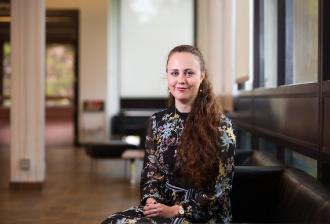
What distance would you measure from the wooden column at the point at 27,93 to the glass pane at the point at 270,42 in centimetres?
296

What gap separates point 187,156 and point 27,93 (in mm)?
4589

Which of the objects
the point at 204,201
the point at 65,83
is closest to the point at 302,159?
the point at 204,201

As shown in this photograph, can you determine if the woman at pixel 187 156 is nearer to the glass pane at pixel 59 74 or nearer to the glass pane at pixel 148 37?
the glass pane at pixel 148 37

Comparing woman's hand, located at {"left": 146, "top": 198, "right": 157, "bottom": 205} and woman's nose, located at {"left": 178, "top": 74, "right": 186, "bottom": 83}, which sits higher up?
woman's nose, located at {"left": 178, "top": 74, "right": 186, "bottom": 83}

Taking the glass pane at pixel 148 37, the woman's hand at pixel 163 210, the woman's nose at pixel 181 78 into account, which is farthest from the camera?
the glass pane at pixel 148 37

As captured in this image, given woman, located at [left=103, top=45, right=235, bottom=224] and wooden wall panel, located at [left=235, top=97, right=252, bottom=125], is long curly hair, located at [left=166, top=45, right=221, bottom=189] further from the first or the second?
wooden wall panel, located at [left=235, top=97, right=252, bottom=125]

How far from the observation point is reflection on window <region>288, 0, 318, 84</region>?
10.7 ft

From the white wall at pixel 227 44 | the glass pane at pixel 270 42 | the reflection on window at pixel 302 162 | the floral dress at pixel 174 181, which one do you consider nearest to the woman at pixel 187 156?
the floral dress at pixel 174 181

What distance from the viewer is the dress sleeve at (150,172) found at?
100 inches

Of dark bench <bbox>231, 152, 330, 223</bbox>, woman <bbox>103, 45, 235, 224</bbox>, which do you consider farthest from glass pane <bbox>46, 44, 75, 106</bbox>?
woman <bbox>103, 45, 235, 224</bbox>

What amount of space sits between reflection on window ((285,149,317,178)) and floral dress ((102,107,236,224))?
96 cm

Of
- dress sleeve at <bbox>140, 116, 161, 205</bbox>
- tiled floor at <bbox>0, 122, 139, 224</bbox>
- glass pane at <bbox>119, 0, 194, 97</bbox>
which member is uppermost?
glass pane at <bbox>119, 0, 194, 97</bbox>

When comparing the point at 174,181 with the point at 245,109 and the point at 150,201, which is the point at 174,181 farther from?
the point at 245,109

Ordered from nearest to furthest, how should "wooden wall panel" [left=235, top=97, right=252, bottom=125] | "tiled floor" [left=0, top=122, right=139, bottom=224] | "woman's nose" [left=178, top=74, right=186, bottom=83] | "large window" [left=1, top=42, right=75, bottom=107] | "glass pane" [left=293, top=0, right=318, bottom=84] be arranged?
"woman's nose" [left=178, top=74, right=186, bottom=83]
"glass pane" [left=293, top=0, right=318, bottom=84]
"tiled floor" [left=0, top=122, right=139, bottom=224]
"wooden wall panel" [left=235, top=97, right=252, bottom=125]
"large window" [left=1, top=42, right=75, bottom=107]
